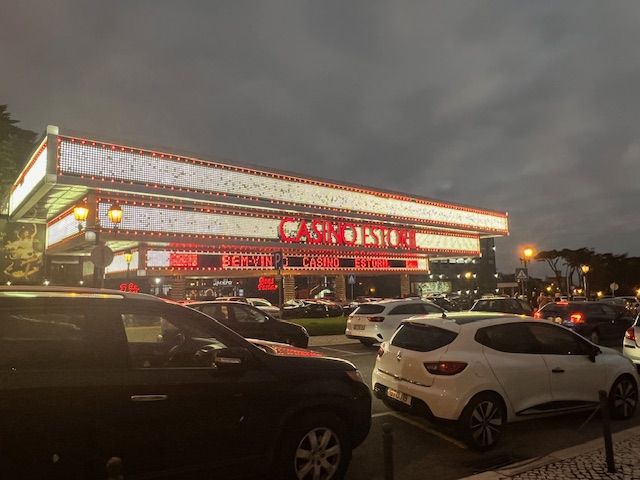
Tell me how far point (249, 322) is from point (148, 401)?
8747mm

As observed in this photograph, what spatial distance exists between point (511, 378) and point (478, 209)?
51.8 metres

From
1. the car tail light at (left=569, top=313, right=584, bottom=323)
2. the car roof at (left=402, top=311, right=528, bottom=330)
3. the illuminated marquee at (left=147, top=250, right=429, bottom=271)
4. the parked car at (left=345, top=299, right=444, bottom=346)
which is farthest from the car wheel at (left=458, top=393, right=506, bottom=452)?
the illuminated marquee at (left=147, top=250, right=429, bottom=271)

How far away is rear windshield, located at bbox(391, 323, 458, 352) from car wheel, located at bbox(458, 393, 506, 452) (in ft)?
2.48

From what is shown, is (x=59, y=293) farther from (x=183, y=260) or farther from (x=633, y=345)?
(x=183, y=260)

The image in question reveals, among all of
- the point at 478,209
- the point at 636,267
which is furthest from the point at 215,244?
the point at 636,267

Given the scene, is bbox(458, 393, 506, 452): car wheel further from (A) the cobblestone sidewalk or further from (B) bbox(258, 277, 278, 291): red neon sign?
(B) bbox(258, 277, 278, 291): red neon sign

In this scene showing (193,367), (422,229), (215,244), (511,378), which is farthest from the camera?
(422,229)

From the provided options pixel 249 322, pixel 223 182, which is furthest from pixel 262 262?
pixel 249 322

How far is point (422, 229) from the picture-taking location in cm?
4978

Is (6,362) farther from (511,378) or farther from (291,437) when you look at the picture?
(511,378)

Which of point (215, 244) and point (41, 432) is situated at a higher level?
point (215, 244)

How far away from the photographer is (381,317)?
1427cm

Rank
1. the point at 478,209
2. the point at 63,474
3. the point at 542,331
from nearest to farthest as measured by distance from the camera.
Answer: the point at 63,474 → the point at 542,331 → the point at 478,209

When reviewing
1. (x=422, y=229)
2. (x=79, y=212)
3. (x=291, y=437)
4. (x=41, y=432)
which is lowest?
(x=291, y=437)
